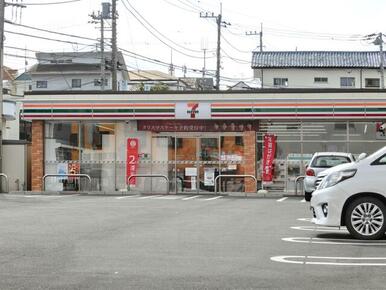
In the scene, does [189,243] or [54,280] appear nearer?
[54,280]

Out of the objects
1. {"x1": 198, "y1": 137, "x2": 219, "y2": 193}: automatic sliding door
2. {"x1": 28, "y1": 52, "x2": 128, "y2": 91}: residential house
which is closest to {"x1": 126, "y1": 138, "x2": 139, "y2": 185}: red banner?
{"x1": 198, "y1": 137, "x2": 219, "y2": 193}: automatic sliding door

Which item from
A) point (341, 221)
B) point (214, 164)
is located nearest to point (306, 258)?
point (341, 221)

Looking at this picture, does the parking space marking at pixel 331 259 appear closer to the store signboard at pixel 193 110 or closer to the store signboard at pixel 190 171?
the store signboard at pixel 193 110

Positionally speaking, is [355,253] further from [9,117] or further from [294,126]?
[9,117]

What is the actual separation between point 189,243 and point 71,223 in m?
3.78

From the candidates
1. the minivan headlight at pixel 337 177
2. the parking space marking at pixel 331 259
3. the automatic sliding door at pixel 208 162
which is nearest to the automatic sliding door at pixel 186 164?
the automatic sliding door at pixel 208 162

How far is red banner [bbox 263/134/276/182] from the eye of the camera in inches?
993

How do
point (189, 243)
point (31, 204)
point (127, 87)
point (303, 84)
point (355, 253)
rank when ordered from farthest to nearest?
point (127, 87)
point (303, 84)
point (31, 204)
point (189, 243)
point (355, 253)

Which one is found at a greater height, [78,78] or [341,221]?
[78,78]

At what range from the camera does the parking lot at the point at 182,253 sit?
6812 millimetres

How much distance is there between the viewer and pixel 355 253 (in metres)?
8.68

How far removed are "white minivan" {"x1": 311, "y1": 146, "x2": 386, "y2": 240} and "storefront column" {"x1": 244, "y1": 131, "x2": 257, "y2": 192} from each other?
1538 cm

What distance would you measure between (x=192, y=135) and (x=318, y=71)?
24692 mm

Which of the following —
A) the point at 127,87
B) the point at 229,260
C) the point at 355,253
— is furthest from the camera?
the point at 127,87
